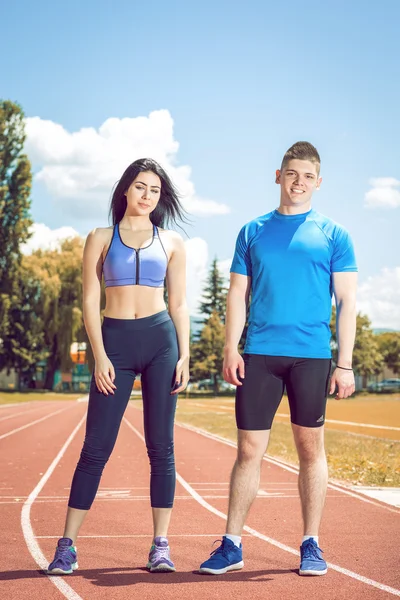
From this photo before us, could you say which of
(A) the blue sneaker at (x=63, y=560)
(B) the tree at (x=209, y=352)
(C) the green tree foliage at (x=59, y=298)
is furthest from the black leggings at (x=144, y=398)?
(B) the tree at (x=209, y=352)

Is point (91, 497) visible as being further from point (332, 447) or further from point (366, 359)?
point (366, 359)

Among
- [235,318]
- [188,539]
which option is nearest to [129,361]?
[235,318]

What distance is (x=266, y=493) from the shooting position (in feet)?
33.0

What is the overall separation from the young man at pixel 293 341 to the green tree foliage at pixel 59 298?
54088mm

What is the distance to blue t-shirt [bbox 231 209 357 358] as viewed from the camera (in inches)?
199

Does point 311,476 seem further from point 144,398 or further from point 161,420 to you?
point 144,398

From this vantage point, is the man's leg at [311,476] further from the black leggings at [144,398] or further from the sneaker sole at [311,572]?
the black leggings at [144,398]

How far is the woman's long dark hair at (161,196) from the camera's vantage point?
539 centimetres

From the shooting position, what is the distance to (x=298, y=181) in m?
5.23

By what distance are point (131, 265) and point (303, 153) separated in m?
1.24

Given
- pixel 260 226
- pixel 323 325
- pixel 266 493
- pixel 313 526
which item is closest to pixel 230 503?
pixel 313 526

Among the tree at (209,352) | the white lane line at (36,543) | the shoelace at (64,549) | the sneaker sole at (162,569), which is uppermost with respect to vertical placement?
the tree at (209,352)

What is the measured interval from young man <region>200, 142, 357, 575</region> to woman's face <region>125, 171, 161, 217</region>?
65 cm

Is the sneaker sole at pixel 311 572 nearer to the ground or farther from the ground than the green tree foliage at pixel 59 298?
nearer to the ground
